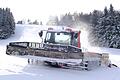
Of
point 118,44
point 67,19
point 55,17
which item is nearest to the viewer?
point 118,44

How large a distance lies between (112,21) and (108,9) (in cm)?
582

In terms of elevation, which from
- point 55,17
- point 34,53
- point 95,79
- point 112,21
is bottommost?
point 95,79

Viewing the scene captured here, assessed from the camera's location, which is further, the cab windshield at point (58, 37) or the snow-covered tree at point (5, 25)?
the snow-covered tree at point (5, 25)

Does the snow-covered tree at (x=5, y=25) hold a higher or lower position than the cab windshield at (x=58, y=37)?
higher

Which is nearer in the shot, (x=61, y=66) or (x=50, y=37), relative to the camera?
(x=61, y=66)

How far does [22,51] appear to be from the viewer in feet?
46.8

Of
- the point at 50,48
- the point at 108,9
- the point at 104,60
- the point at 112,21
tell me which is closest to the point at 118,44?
the point at 112,21

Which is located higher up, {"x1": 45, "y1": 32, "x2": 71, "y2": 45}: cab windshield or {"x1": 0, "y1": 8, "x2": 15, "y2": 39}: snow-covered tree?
{"x1": 0, "y1": 8, "x2": 15, "y2": 39}: snow-covered tree

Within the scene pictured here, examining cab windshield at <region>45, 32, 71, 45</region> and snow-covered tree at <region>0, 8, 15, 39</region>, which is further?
snow-covered tree at <region>0, 8, 15, 39</region>

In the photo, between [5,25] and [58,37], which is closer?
[58,37]

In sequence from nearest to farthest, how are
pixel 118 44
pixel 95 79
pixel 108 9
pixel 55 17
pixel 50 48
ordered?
pixel 95 79, pixel 50 48, pixel 118 44, pixel 108 9, pixel 55 17

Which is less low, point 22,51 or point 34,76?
point 22,51

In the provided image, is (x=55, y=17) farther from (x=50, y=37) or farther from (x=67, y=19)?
(x=50, y=37)

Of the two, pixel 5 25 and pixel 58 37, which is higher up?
pixel 5 25
